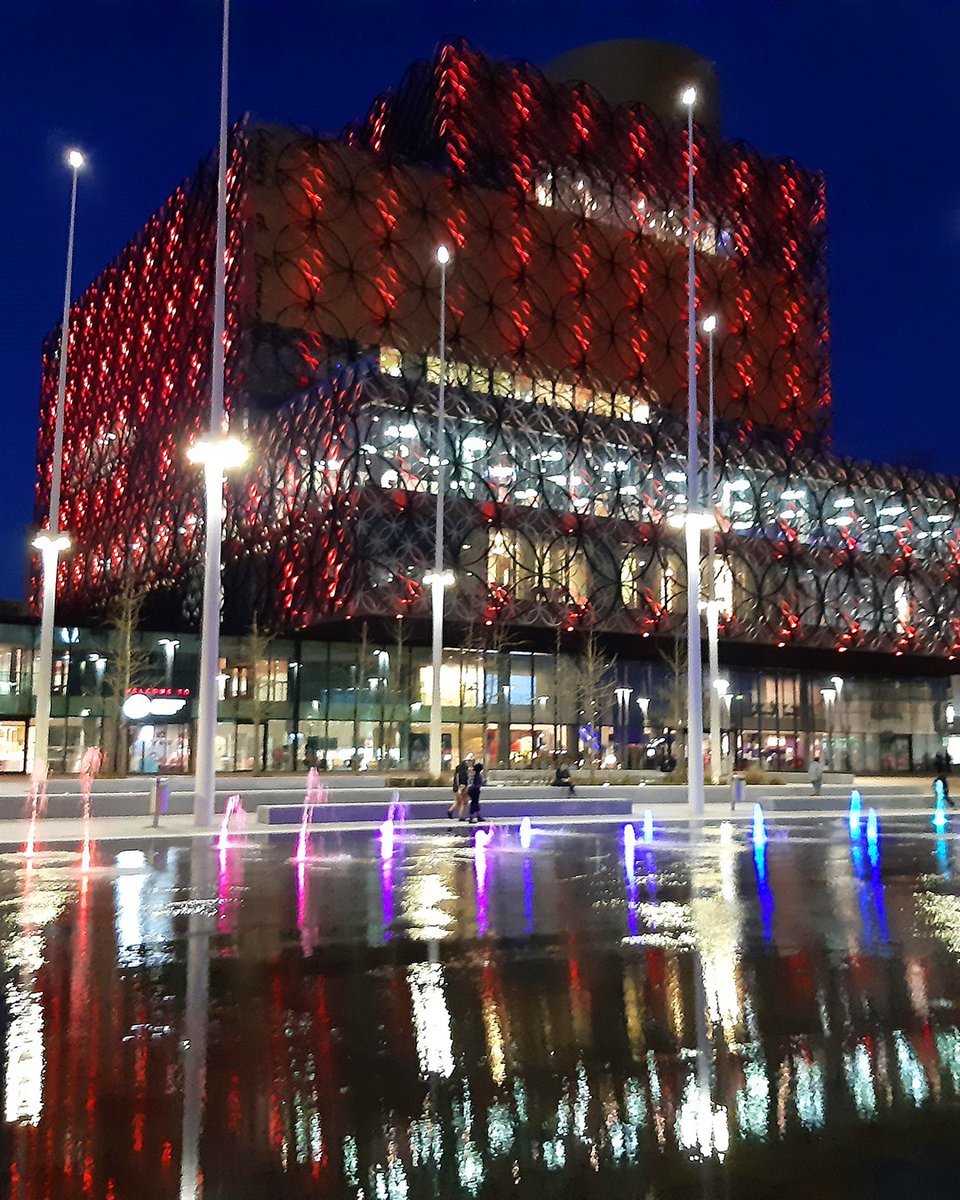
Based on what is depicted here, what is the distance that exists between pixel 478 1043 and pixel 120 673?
43889 millimetres

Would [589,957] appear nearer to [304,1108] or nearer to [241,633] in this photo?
[304,1108]

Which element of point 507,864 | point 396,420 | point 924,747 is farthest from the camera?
point 924,747

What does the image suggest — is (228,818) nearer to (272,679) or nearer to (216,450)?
(216,450)

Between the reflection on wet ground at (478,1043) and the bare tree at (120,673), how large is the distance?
32.3 m

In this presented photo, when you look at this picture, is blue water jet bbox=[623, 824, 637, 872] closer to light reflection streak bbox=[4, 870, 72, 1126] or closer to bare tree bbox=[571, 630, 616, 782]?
light reflection streak bbox=[4, 870, 72, 1126]

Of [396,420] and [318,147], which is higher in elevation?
[318,147]

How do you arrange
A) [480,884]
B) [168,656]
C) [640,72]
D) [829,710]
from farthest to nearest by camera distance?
1. [640,72]
2. [829,710]
3. [168,656]
4. [480,884]

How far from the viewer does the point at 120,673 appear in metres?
49.5

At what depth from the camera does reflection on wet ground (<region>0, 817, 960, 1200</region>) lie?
5844 mm

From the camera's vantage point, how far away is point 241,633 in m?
60.5

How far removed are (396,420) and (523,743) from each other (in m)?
17.1

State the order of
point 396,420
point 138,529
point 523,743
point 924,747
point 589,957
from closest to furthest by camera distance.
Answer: point 589,957 < point 396,420 < point 523,743 < point 924,747 < point 138,529

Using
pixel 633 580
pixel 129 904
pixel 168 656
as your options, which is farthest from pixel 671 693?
pixel 129 904

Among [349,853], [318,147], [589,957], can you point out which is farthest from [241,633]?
[589,957]
